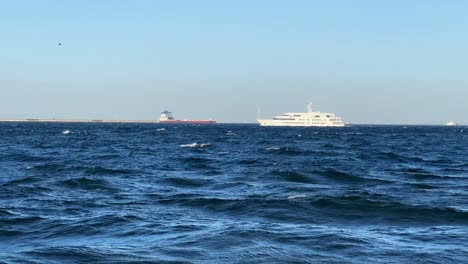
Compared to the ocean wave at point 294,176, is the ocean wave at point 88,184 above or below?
above

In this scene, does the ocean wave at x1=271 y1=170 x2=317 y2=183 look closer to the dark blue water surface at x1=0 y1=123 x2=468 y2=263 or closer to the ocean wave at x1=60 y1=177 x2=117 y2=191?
the dark blue water surface at x1=0 y1=123 x2=468 y2=263

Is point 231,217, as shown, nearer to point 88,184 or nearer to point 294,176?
point 88,184

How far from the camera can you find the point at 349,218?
61.7 ft

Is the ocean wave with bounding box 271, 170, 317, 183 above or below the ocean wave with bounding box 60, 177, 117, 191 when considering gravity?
below

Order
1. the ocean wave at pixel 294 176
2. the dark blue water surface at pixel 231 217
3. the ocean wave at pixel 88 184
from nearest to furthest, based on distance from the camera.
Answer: the dark blue water surface at pixel 231 217
the ocean wave at pixel 88 184
the ocean wave at pixel 294 176

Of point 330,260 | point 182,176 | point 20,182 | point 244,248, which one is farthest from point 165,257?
point 182,176

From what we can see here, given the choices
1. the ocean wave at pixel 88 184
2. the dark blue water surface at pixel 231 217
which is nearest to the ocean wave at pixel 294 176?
the dark blue water surface at pixel 231 217

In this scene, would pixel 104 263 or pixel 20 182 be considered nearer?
pixel 104 263

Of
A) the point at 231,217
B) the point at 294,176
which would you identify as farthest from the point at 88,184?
the point at 294,176

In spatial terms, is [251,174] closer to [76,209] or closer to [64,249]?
[76,209]

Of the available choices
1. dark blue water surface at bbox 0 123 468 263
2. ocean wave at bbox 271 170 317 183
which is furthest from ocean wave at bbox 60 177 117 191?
ocean wave at bbox 271 170 317 183

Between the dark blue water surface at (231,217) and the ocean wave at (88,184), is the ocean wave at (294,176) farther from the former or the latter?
the ocean wave at (88,184)

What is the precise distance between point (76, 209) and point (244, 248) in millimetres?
8193

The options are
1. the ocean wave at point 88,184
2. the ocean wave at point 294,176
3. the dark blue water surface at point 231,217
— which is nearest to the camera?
the dark blue water surface at point 231,217
